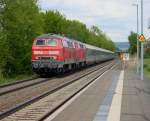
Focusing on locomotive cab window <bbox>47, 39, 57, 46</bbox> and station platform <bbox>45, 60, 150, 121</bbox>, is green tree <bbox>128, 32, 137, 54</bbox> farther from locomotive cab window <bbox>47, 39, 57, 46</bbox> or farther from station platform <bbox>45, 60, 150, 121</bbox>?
station platform <bbox>45, 60, 150, 121</bbox>

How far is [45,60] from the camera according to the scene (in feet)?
120

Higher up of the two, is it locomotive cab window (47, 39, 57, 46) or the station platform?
locomotive cab window (47, 39, 57, 46)

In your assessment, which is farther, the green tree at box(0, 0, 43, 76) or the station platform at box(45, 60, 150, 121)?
the green tree at box(0, 0, 43, 76)

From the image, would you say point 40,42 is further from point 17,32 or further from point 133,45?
point 133,45

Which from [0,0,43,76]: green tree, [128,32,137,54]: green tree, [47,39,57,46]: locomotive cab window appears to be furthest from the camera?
[128,32,137,54]: green tree

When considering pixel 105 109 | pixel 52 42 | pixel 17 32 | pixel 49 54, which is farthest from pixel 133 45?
pixel 105 109

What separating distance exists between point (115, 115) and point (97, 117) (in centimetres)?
71

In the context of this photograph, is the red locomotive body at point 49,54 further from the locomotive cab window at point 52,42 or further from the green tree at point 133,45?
the green tree at point 133,45

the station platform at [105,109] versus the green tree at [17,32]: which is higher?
the green tree at [17,32]

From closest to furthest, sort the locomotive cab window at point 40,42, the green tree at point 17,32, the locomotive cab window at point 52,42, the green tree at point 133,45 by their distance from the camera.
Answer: the locomotive cab window at point 52,42 → the locomotive cab window at point 40,42 → the green tree at point 17,32 → the green tree at point 133,45

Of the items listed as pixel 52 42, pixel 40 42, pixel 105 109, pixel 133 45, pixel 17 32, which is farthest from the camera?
pixel 133 45

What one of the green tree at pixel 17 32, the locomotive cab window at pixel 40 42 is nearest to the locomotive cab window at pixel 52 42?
the locomotive cab window at pixel 40 42

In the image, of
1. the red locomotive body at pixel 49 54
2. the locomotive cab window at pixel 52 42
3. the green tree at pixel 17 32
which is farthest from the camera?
the green tree at pixel 17 32

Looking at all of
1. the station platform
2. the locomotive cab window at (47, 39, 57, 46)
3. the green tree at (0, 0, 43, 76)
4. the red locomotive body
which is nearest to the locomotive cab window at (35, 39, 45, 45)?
the red locomotive body
